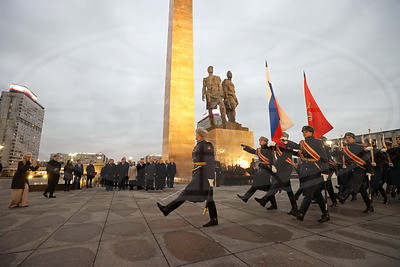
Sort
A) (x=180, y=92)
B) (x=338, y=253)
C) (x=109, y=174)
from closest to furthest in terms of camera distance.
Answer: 1. (x=338, y=253)
2. (x=109, y=174)
3. (x=180, y=92)

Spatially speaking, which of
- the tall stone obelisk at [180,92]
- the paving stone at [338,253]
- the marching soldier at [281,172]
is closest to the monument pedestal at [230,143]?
the tall stone obelisk at [180,92]

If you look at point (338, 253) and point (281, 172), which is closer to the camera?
point (338, 253)

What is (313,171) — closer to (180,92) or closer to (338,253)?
(338,253)

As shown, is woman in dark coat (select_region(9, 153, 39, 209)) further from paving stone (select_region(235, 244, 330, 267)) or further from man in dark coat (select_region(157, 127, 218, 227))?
paving stone (select_region(235, 244, 330, 267))

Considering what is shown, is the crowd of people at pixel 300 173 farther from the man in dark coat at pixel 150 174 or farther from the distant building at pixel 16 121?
the distant building at pixel 16 121

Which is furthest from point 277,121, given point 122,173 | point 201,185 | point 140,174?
point 122,173

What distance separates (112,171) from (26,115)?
16668cm

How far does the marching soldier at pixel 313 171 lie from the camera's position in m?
4.19

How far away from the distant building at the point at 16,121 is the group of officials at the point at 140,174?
14471 cm

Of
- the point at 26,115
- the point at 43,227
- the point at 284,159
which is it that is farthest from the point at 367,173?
the point at 26,115

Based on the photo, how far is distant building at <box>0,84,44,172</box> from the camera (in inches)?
4751

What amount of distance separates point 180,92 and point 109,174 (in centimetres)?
926

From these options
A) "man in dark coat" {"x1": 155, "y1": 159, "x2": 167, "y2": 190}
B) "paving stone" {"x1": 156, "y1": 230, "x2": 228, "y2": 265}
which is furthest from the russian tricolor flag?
"man in dark coat" {"x1": 155, "y1": 159, "x2": 167, "y2": 190}

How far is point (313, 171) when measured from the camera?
444 cm
